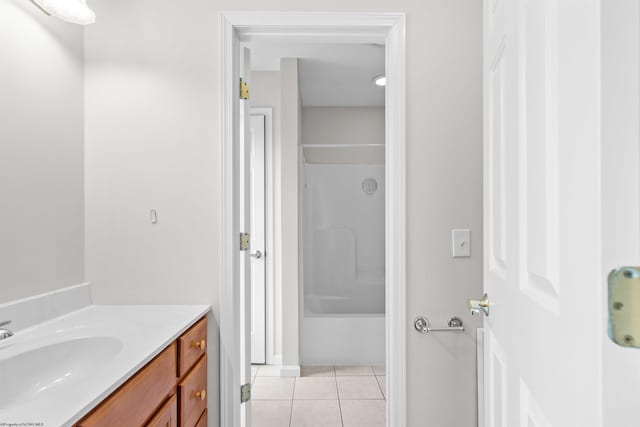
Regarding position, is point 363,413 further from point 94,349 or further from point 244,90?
point 244,90

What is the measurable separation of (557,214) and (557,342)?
0.55ft

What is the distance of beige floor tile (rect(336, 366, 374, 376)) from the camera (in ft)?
10.2

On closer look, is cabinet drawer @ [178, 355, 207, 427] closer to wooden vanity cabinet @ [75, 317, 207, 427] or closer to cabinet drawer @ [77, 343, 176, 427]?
wooden vanity cabinet @ [75, 317, 207, 427]

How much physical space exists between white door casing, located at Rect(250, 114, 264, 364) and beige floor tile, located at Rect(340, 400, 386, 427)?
943 mm

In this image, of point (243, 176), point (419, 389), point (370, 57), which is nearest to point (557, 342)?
point (419, 389)

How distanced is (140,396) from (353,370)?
2421mm

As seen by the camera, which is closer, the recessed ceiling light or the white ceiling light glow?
the white ceiling light glow

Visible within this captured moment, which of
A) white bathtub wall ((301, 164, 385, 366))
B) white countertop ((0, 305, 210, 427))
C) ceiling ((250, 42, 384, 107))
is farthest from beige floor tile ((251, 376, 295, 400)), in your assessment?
ceiling ((250, 42, 384, 107))

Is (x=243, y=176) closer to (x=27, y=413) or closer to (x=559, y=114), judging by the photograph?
(x=27, y=413)

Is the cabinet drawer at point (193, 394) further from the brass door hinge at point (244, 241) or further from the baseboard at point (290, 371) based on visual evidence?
the baseboard at point (290, 371)

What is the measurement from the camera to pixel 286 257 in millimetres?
3078

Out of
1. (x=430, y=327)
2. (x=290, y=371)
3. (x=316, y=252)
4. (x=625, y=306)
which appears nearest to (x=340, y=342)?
(x=290, y=371)

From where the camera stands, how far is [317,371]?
125 inches

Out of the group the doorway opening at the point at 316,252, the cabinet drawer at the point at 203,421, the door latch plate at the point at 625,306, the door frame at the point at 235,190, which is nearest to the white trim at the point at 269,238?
the doorway opening at the point at 316,252
